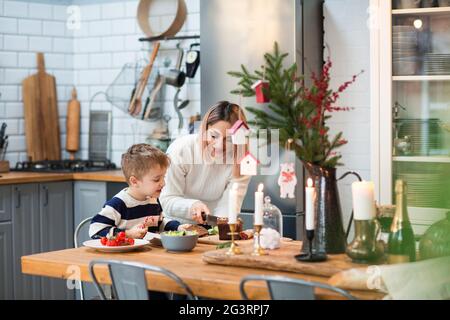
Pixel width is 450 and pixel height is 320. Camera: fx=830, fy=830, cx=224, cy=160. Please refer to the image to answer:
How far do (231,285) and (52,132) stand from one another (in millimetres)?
3888

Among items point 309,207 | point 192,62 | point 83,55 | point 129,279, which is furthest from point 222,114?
point 83,55

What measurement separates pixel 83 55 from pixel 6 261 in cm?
185

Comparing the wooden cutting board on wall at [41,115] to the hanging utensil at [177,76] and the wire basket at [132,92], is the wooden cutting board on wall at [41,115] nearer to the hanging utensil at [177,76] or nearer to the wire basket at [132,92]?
the wire basket at [132,92]

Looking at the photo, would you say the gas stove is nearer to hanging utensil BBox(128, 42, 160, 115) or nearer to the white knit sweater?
hanging utensil BBox(128, 42, 160, 115)

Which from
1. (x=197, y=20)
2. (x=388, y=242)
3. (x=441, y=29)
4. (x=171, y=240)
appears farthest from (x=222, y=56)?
(x=388, y=242)

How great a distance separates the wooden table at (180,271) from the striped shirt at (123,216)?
5.8 inches

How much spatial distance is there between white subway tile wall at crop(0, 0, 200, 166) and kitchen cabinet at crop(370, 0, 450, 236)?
1486 mm

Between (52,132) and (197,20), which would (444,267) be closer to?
(197,20)

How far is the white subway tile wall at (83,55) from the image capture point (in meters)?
5.89

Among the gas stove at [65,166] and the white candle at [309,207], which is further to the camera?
the gas stove at [65,166]

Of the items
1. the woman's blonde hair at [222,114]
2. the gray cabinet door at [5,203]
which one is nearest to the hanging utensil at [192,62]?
the gray cabinet door at [5,203]

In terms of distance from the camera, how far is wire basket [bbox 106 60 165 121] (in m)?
5.86

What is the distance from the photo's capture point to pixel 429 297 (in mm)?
2455

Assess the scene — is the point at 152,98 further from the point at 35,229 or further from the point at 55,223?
the point at 35,229
